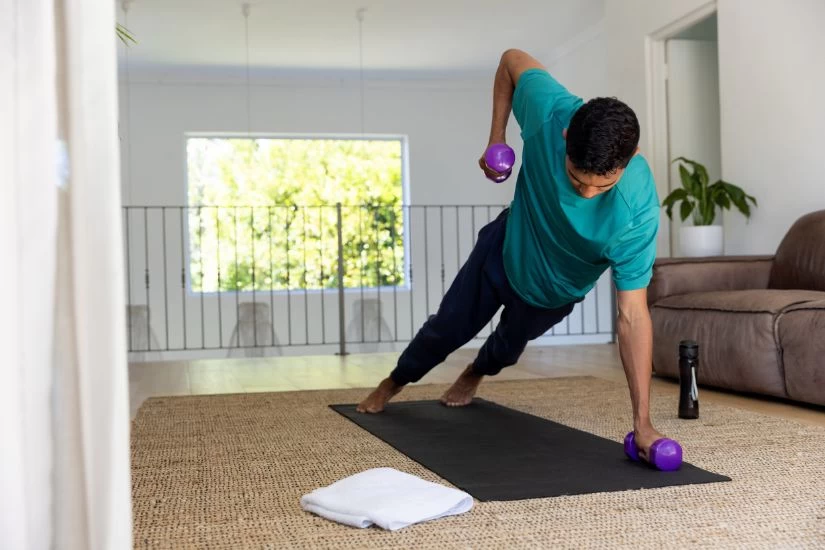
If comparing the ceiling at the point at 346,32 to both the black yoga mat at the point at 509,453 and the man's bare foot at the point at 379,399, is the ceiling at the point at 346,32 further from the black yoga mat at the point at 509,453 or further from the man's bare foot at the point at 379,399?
the black yoga mat at the point at 509,453

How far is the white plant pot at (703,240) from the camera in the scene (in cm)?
474

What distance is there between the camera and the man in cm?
193

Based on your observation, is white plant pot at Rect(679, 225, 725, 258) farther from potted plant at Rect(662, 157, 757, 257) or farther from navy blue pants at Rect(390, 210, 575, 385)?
navy blue pants at Rect(390, 210, 575, 385)

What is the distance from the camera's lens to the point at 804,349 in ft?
10.0

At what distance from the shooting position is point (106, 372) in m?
0.99

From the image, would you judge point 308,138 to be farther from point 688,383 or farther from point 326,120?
point 688,383

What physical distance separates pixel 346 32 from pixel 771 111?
12.8ft

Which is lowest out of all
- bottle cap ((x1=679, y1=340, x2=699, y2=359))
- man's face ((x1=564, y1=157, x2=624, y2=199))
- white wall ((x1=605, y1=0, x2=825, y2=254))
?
bottle cap ((x1=679, y1=340, x2=699, y2=359))

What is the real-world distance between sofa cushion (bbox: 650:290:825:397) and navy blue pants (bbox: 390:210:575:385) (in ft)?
3.33

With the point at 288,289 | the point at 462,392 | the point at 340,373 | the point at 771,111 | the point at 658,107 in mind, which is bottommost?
the point at 340,373

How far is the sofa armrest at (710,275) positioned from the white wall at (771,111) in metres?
0.57

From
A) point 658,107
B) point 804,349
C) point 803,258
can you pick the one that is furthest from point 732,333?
point 658,107

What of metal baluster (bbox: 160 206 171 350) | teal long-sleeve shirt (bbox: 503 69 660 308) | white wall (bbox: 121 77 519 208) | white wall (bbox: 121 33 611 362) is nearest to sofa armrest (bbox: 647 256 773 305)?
teal long-sleeve shirt (bbox: 503 69 660 308)

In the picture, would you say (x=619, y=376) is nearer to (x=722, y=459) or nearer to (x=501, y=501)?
(x=722, y=459)
